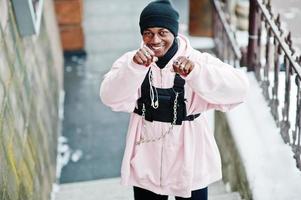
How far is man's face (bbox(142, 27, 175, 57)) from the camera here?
226cm

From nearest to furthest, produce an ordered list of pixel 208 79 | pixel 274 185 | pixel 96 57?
1. pixel 208 79
2. pixel 274 185
3. pixel 96 57

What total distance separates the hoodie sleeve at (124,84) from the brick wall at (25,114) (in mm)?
753

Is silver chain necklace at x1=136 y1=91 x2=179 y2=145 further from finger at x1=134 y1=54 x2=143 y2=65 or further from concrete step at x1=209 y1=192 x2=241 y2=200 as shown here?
concrete step at x1=209 y1=192 x2=241 y2=200

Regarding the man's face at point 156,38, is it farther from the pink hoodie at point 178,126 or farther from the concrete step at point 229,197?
the concrete step at point 229,197

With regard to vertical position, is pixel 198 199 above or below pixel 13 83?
below

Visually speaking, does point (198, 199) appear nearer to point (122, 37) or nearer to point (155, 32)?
point (155, 32)

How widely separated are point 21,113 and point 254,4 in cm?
159

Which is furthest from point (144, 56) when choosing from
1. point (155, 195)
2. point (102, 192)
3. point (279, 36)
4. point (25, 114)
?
point (102, 192)

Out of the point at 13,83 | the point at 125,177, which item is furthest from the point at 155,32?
the point at 13,83

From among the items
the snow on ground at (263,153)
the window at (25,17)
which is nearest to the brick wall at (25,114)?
the window at (25,17)

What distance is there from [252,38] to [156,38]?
1633 millimetres

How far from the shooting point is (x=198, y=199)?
267 centimetres

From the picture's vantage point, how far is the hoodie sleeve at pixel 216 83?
7.33 feet

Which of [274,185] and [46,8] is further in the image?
[46,8]
